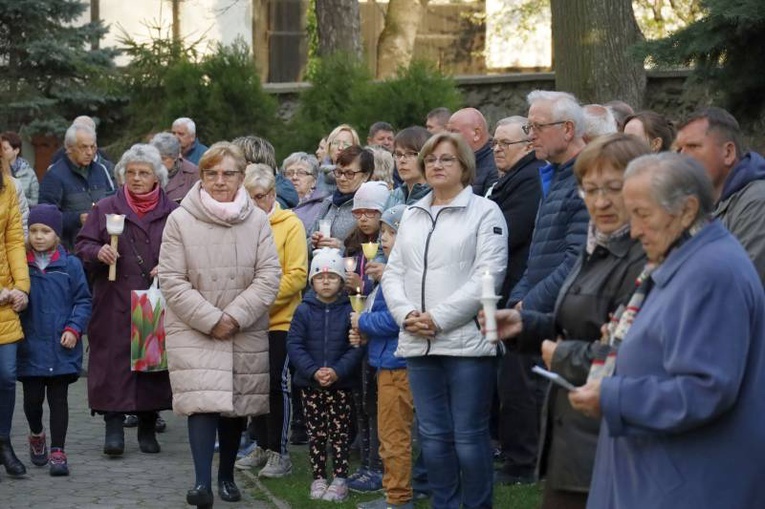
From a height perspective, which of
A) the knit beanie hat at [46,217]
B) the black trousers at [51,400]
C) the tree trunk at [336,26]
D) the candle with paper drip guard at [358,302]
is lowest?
the black trousers at [51,400]

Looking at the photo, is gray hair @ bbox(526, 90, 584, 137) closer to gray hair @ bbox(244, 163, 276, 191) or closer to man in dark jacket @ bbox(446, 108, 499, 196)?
man in dark jacket @ bbox(446, 108, 499, 196)

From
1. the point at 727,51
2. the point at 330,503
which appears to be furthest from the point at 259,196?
the point at 727,51

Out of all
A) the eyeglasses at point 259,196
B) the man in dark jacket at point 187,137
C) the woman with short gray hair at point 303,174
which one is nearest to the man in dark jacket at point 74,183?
the man in dark jacket at point 187,137

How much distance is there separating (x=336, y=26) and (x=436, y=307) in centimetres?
1366

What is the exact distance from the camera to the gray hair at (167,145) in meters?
12.2

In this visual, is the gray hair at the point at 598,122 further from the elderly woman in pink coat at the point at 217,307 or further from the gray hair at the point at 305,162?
the gray hair at the point at 305,162

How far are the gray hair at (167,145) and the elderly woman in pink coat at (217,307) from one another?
11.9 feet

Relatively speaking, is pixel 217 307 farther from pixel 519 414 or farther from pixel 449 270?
pixel 519 414

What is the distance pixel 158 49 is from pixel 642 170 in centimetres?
1402

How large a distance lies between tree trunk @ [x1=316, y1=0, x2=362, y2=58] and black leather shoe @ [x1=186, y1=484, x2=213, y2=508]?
1287 centimetres

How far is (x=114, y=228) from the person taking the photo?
977 cm

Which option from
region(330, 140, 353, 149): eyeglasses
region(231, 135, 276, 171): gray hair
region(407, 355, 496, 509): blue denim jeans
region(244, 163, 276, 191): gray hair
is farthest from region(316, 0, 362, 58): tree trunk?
region(407, 355, 496, 509): blue denim jeans

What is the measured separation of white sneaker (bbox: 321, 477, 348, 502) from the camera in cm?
876

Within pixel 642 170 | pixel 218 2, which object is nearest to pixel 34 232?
pixel 642 170
